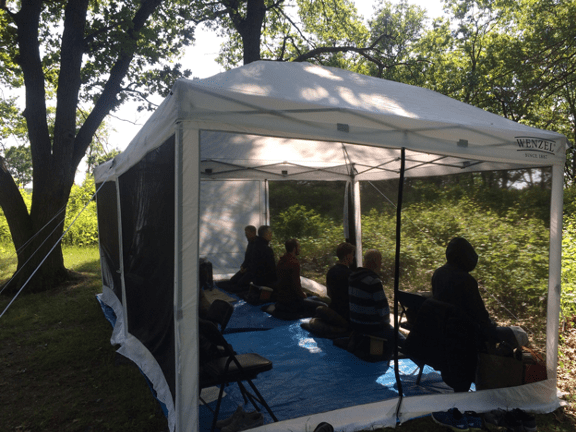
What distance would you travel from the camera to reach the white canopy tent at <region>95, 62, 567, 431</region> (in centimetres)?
238

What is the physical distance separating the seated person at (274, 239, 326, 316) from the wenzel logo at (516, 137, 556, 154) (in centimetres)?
292

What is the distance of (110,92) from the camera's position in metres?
8.40

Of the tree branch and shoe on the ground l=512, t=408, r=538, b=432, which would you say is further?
the tree branch

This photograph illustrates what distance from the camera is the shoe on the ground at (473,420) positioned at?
2.81 meters

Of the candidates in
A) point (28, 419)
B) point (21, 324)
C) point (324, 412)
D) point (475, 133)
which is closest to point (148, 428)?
point (28, 419)

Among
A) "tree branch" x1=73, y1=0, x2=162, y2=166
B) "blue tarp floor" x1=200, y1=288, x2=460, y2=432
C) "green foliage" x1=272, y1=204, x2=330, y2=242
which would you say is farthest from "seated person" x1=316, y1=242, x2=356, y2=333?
"tree branch" x1=73, y1=0, x2=162, y2=166

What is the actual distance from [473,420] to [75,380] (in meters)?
3.57

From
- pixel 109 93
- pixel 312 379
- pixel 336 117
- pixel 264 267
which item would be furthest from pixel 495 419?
pixel 109 93

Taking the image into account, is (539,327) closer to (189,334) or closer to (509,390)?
(509,390)

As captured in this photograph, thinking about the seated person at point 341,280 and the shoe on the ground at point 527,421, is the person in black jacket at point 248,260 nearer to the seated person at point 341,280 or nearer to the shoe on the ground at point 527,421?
the seated person at point 341,280

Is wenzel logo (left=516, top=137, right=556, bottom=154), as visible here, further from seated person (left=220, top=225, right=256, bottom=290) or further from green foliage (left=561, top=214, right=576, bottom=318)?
seated person (left=220, top=225, right=256, bottom=290)

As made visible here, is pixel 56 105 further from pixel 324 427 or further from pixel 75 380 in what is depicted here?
pixel 324 427

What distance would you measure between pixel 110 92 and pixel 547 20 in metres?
11.8

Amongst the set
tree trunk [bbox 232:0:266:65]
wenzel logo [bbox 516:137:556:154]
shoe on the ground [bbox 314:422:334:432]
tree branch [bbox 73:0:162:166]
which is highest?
tree trunk [bbox 232:0:266:65]
